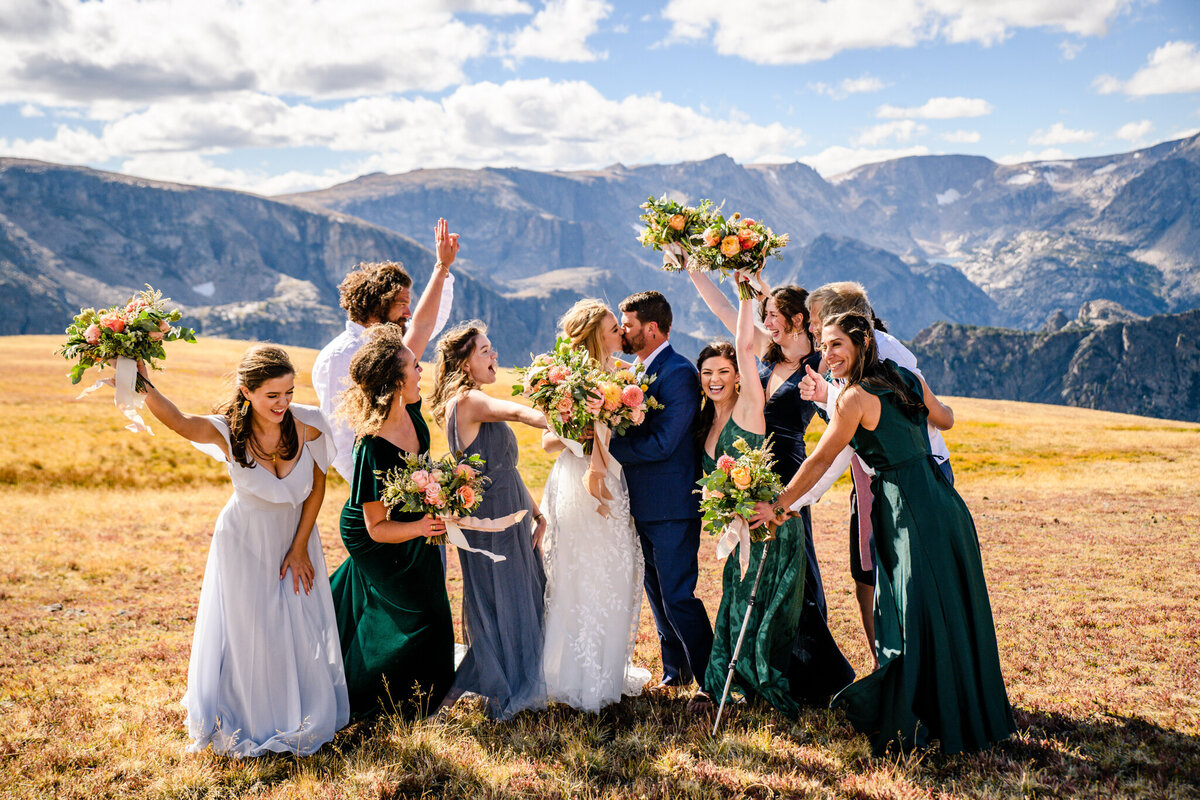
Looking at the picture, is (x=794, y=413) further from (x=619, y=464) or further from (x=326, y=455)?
(x=326, y=455)

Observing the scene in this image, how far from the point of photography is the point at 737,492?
613cm

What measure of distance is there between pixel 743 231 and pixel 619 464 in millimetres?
2282

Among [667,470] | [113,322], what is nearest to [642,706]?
[667,470]

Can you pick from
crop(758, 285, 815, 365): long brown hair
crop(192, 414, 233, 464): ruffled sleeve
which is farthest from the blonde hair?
crop(192, 414, 233, 464): ruffled sleeve

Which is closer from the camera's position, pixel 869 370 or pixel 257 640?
pixel 869 370

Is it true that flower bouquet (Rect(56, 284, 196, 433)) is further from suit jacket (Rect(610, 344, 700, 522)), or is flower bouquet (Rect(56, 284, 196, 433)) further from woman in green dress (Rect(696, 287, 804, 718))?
woman in green dress (Rect(696, 287, 804, 718))

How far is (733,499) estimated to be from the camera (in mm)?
6176

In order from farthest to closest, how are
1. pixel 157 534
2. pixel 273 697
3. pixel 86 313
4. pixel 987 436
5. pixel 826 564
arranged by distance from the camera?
pixel 987 436
pixel 157 534
pixel 826 564
pixel 273 697
pixel 86 313

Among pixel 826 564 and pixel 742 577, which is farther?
pixel 826 564

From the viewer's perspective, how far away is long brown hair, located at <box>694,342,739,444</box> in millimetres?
6918

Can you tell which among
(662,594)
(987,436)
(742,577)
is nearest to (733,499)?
(742,577)

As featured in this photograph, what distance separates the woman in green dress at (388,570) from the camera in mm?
6242

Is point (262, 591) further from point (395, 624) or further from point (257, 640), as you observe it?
point (395, 624)

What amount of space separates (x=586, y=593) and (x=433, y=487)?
1857 mm
